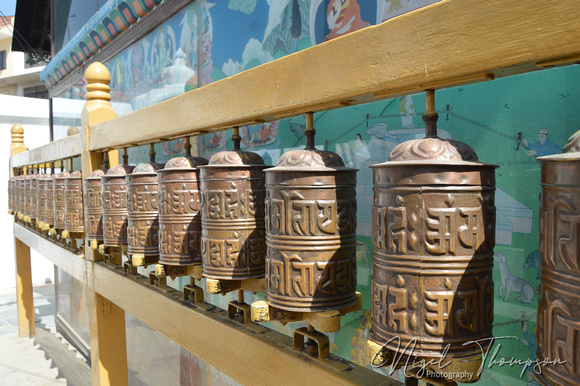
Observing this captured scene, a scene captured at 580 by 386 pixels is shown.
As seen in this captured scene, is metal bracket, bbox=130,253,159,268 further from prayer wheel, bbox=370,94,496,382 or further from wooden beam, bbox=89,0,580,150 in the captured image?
prayer wheel, bbox=370,94,496,382

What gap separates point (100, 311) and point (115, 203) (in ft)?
3.52

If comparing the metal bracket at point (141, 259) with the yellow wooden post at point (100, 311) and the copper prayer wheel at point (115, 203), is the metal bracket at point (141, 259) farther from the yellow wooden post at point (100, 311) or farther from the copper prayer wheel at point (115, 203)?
the yellow wooden post at point (100, 311)

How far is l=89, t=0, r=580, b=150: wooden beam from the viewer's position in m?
0.89

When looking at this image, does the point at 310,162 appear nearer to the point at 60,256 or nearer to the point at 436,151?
the point at 436,151

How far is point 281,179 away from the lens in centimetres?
132

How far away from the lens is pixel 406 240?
3.34 feet

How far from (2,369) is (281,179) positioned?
6.14 metres

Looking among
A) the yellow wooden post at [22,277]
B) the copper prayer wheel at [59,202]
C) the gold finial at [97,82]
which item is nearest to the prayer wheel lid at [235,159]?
the gold finial at [97,82]

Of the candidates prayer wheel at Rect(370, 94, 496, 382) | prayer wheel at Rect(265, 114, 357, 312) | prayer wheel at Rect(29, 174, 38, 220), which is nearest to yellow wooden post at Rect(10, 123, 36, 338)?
prayer wheel at Rect(29, 174, 38, 220)

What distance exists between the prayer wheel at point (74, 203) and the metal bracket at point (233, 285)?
6.62 feet

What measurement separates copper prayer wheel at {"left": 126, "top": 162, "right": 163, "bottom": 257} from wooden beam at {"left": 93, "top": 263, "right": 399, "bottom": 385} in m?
0.29

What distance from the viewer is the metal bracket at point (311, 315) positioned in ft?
4.34

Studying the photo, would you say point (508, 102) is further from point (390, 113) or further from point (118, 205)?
point (118, 205)

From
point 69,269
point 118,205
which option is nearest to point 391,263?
point 118,205
